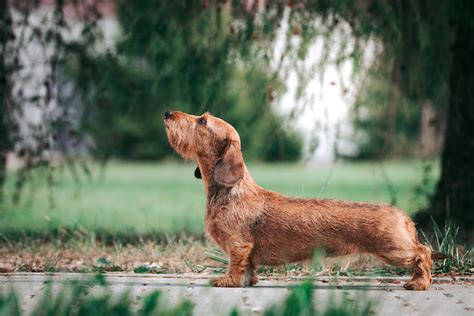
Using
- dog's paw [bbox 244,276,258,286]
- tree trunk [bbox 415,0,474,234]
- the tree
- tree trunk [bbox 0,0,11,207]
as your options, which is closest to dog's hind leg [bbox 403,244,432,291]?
dog's paw [bbox 244,276,258,286]

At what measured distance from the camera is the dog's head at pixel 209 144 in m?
5.90

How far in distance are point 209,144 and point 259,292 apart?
109cm

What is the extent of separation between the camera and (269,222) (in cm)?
588

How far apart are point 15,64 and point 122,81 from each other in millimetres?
1881

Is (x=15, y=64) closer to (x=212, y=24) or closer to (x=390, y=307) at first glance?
→ (x=212, y=24)

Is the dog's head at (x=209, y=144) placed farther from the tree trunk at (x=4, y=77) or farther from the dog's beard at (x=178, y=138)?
the tree trunk at (x=4, y=77)

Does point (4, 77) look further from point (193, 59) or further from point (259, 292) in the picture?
point (259, 292)

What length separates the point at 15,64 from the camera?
28.8ft

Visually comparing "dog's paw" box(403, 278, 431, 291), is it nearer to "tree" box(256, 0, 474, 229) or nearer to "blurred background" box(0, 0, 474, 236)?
"blurred background" box(0, 0, 474, 236)

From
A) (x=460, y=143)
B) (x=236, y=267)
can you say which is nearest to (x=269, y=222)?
(x=236, y=267)

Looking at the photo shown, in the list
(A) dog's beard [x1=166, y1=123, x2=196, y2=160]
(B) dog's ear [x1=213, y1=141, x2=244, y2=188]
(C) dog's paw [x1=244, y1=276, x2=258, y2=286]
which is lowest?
(C) dog's paw [x1=244, y1=276, x2=258, y2=286]

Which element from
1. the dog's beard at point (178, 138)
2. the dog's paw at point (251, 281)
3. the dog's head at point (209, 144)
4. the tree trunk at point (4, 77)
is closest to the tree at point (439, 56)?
the dog's head at point (209, 144)

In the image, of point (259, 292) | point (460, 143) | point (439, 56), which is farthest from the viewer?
point (439, 56)

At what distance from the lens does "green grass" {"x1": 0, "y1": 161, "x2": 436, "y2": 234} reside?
10062mm
